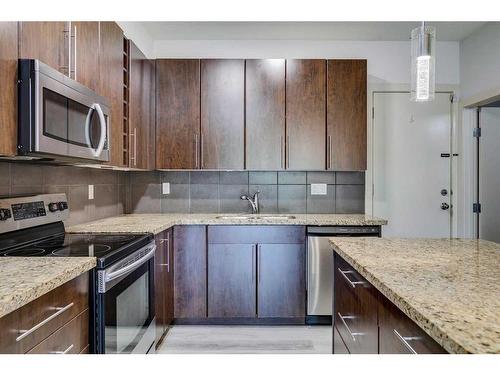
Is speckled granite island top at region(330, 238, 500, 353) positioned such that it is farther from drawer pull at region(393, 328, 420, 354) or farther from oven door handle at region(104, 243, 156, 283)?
oven door handle at region(104, 243, 156, 283)

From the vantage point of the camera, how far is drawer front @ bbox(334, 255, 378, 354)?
132 cm

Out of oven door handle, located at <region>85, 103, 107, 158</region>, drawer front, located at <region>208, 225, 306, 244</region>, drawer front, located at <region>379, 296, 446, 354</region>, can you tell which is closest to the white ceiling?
oven door handle, located at <region>85, 103, 107, 158</region>

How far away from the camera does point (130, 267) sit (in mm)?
1780

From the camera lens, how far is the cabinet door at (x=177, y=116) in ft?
10.3

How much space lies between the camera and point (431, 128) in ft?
11.9

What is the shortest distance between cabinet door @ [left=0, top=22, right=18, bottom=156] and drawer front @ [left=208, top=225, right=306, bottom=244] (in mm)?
1726

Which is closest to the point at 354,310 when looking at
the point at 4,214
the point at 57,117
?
the point at 57,117

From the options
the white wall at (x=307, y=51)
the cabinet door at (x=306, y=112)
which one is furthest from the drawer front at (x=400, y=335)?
the white wall at (x=307, y=51)

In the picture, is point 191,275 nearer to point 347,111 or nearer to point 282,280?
point 282,280

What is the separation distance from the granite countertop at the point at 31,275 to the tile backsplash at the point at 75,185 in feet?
2.09

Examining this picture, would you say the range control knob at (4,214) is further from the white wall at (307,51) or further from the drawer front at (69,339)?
the white wall at (307,51)
